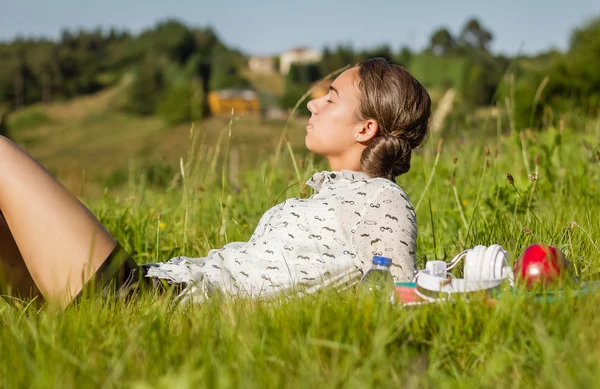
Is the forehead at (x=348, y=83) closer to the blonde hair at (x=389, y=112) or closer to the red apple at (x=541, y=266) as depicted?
the blonde hair at (x=389, y=112)

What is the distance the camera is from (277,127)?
74.3 metres

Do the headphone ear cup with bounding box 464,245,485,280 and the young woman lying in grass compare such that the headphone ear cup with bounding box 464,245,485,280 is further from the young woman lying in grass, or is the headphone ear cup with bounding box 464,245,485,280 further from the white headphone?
the young woman lying in grass

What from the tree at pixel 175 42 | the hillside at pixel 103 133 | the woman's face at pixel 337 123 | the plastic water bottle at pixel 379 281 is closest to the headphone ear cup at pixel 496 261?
the plastic water bottle at pixel 379 281

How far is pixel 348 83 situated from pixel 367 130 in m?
0.21

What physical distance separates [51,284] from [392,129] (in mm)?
1331

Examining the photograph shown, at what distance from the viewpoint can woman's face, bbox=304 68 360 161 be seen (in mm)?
2561

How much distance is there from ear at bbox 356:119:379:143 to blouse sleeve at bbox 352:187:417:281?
0.31 metres

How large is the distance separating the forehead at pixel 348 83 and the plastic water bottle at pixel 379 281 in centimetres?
79

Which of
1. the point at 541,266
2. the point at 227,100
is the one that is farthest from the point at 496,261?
the point at 227,100

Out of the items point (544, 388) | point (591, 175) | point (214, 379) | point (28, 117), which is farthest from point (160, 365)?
point (28, 117)

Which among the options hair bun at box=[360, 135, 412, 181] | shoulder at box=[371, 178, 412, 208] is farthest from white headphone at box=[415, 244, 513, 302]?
hair bun at box=[360, 135, 412, 181]

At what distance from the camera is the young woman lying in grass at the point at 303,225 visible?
217 centimetres

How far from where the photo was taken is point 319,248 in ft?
7.57

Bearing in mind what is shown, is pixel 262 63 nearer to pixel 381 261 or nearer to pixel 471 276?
pixel 381 261
